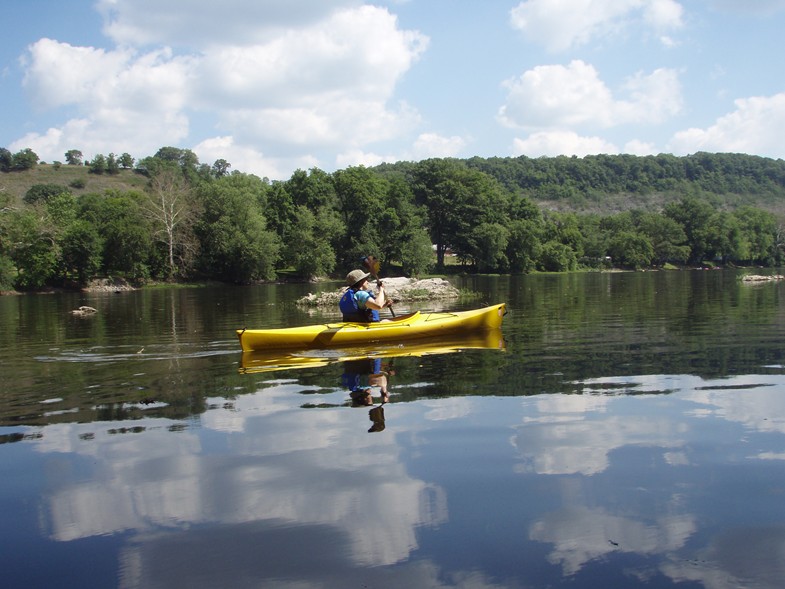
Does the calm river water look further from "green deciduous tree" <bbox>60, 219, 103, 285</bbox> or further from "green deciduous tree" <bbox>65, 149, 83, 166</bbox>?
"green deciduous tree" <bbox>65, 149, 83, 166</bbox>

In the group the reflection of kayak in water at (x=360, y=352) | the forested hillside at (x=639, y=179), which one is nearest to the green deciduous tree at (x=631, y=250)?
the forested hillside at (x=639, y=179)

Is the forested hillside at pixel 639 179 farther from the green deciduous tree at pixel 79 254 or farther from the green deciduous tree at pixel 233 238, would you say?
the green deciduous tree at pixel 79 254

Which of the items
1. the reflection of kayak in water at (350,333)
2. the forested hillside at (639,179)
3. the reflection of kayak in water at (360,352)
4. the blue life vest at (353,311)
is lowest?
the reflection of kayak in water at (360,352)

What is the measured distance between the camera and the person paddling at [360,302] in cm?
1294

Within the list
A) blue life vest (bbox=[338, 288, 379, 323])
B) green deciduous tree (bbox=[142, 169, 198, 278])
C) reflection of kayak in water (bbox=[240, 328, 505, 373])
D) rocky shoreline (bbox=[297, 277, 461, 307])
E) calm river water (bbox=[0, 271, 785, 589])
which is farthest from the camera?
green deciduous tree (bbox=[142, 169, 198, 278])

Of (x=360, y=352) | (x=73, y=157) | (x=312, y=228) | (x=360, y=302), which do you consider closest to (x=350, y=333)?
(x=360, y=352)

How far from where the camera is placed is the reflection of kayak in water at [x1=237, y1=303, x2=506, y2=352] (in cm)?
Result: 1252

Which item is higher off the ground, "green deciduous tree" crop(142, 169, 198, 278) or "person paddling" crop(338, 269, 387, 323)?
"green deciduous tree" crop(142, 169, 198, 278)

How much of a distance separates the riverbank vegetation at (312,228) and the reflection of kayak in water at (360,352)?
41034 mm

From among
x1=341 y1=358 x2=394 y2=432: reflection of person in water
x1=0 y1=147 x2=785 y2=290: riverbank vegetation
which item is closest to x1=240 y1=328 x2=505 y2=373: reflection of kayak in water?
x1=341 y1=358 x2=394 y2=432: reflection of person in water

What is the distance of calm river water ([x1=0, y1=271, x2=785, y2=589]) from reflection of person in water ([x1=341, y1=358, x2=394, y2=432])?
0.07 meters

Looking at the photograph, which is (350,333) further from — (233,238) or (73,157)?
(73,157)

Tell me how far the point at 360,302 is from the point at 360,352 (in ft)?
3.56

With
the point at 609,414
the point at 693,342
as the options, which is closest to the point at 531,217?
the point at 693,342
